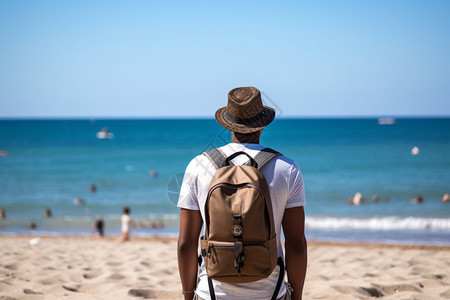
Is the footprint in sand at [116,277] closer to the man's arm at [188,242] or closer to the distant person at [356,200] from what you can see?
the man's arm at [188,242]

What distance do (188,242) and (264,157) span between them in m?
0.59

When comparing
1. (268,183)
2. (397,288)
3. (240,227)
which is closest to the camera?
(240,227)

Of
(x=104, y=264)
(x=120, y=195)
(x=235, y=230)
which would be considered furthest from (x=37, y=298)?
(x=120, y=195)

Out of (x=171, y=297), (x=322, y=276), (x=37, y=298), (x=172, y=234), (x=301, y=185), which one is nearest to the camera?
(x=301, y=185)

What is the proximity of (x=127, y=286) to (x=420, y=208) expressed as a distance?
496 inches

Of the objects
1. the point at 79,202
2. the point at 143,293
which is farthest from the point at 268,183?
the point at 79,202

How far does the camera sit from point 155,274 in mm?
Result: 5551

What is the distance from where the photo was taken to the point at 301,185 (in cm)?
206

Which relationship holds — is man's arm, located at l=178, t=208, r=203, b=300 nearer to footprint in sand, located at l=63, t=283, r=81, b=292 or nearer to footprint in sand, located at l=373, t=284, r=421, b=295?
footprint in sand, located at l=63, t=283, r=81, b=292

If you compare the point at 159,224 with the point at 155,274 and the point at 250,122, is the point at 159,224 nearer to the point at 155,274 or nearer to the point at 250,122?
the point at 155,274

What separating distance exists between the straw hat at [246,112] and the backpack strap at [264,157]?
5.2 inches

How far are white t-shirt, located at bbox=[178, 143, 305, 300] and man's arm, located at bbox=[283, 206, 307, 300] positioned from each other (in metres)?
0.04

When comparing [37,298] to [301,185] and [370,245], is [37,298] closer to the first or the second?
[301,185]

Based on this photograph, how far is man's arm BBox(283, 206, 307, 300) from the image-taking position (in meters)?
2.09
